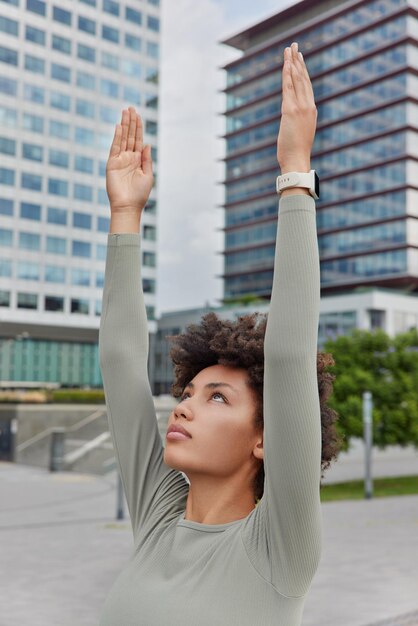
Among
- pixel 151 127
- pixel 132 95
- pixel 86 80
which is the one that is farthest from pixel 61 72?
pixel 151 127

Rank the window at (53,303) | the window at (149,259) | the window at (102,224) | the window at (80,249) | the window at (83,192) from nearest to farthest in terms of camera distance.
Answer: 1. the window at (53,303)
2. the window at (80,249)
3. the window at (83,192)
4. the window at (149,259)
5. the window at (102,224)

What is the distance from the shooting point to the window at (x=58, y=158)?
187ft

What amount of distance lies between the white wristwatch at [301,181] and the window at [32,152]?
56363 millimetres

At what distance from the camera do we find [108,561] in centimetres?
1062

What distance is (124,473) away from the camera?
2242 mm

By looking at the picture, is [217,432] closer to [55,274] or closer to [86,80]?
[55,274]

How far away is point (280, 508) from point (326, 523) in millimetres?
13482

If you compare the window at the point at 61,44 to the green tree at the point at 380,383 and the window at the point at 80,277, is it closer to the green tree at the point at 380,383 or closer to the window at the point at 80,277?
the window at the point at 80,277

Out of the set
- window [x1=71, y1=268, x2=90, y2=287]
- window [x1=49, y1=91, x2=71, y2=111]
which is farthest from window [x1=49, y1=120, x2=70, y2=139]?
window [x1=71, y1=268, x2=90, y2=287]

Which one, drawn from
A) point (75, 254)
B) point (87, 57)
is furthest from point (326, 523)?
point (87, 57)

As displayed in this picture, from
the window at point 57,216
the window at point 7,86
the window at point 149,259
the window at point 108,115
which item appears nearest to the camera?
the window at point 7,86

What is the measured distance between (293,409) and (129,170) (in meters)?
0.99

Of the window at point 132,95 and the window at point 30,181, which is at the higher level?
the window at point 132,95

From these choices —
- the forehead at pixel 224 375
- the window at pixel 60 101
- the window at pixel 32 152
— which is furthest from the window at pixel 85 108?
the forehead at pixel 224 375
